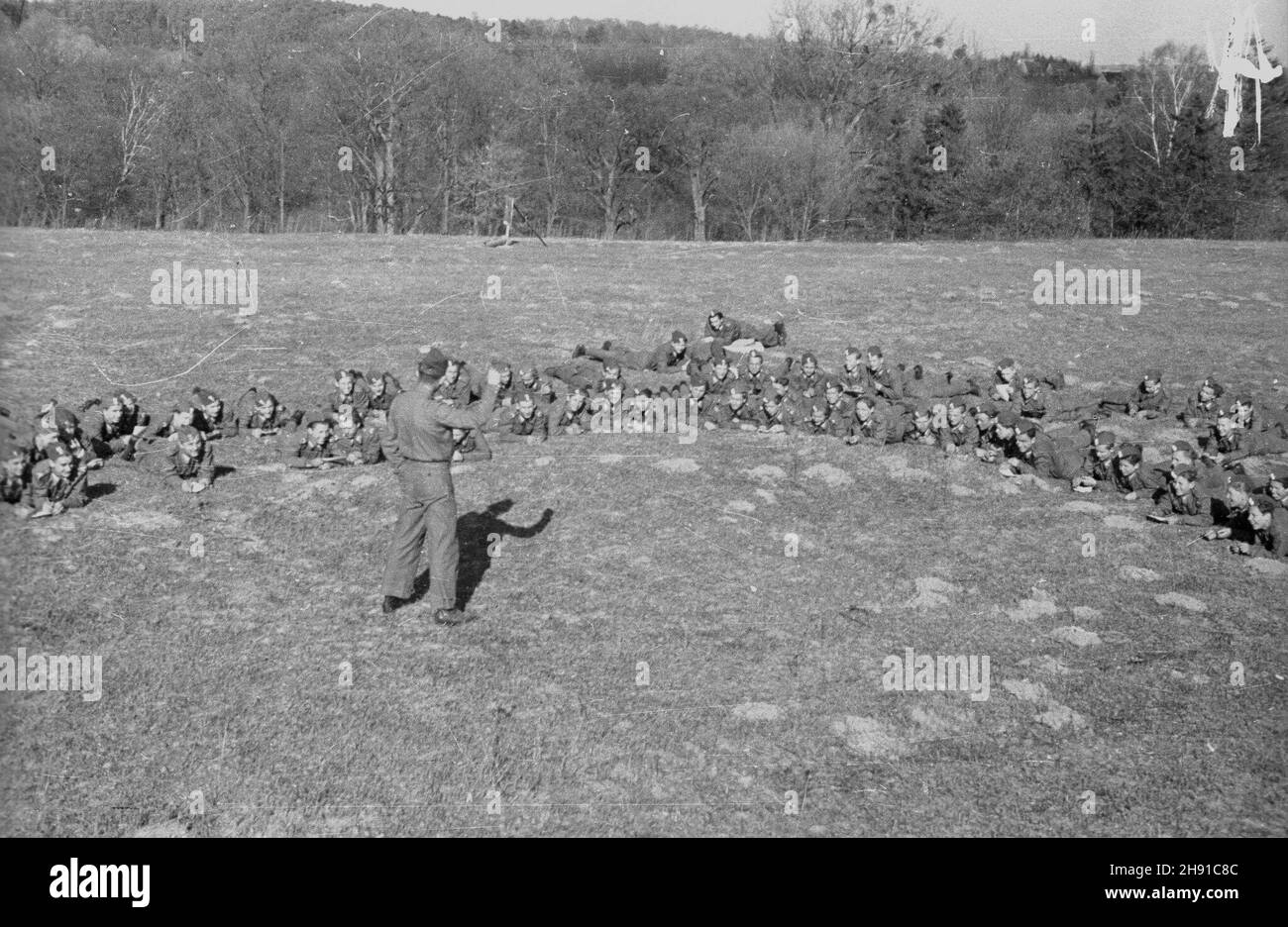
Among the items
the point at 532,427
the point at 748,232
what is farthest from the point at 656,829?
the point at 748,232

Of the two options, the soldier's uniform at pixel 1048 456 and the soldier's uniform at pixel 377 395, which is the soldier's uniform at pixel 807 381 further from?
the soldier's uniform at pixel 377 395

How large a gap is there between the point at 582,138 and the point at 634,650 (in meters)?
61.6

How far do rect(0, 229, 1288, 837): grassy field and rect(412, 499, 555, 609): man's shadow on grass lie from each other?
0.20 feet

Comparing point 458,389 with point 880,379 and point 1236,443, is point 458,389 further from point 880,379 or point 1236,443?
point 1236,443

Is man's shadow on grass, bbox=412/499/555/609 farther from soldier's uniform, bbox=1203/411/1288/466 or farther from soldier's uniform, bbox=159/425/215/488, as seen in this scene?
soldier's uniform, bbox=1203/411/1288/466

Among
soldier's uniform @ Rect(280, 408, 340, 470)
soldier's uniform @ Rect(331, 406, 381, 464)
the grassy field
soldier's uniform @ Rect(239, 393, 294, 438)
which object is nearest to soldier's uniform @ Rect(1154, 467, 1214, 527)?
the grassy field

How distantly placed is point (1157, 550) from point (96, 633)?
39.3 feet

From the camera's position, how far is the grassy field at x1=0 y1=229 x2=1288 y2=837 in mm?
9266

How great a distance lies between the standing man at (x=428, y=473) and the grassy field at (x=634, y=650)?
644mm

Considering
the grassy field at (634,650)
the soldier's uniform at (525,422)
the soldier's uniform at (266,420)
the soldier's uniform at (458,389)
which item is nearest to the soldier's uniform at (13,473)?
the grassy field at (634,650)

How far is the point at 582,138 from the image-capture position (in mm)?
69438

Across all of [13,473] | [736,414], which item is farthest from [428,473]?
[736,414]

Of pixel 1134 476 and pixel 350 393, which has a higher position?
pixel 350 393

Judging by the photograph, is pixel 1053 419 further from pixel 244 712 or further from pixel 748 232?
pixel 748 232
